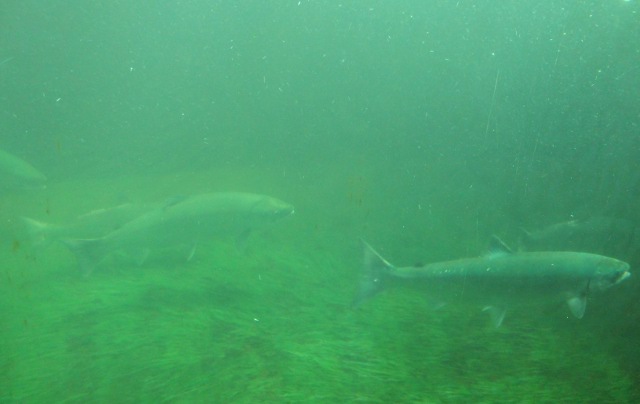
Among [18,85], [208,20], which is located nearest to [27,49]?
[18,85]

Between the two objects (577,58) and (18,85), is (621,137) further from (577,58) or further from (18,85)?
(18,85)

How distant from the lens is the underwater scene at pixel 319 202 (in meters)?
3.75

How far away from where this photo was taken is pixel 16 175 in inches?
419

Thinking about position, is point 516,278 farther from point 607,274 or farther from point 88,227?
point 88,227

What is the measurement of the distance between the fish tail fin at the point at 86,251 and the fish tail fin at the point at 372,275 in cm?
383

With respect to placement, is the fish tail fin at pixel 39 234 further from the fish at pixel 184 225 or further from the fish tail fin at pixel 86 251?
the fish tail fin at pixel 86 251

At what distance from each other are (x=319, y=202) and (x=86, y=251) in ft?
18.1

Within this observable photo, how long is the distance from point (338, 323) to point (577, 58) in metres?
12.0

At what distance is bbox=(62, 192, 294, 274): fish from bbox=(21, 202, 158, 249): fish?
2.47 ft

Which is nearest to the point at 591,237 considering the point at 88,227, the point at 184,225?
the point at 184,225

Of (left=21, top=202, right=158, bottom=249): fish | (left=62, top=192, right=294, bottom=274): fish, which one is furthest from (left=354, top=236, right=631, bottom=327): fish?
(left=21, top=202, right=158, bottom=249): fish

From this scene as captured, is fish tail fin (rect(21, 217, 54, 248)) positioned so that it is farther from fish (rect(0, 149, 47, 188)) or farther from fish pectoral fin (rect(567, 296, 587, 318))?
fish pectoral fin (rect(567, 296, 587, 318))

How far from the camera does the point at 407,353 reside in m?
4.10

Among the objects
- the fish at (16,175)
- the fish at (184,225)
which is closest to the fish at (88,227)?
the fish at (184,225)
